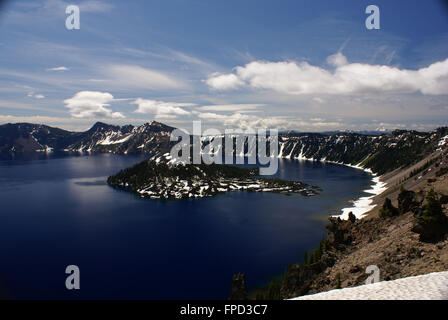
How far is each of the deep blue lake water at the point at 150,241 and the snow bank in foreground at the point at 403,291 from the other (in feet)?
109

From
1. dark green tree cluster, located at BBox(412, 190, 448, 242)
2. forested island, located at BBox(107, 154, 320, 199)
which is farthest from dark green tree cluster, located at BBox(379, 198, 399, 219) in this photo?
forested island, located at BBox(107, 154, 320, 199)

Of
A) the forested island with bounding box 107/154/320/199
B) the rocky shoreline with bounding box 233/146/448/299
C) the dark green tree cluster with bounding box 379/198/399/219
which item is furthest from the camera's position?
the forested island with bounding box 107/154/320/199

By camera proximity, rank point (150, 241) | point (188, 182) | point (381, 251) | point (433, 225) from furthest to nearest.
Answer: point (188, 182), point (150, 241), point (381, 251), point (433, 225)

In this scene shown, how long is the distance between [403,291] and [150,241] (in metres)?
64.4

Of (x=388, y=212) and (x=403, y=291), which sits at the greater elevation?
(x=403, y=291)

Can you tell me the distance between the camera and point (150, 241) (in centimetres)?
6969

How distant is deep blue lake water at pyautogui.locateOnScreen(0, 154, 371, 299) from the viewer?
157ft

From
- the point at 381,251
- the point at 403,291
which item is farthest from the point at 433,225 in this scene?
the point at 403,291

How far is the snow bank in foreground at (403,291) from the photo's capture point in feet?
46.0

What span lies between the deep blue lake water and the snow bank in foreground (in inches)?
1313

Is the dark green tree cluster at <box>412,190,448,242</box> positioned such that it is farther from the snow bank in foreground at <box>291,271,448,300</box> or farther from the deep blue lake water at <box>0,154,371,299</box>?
the deep blue lake water at <box>0,154,371,299</box>

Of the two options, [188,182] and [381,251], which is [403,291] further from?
[188,182]

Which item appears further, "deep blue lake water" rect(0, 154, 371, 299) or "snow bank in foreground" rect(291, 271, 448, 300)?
"deep blue lake water" rect(0, 154, 371, 299)

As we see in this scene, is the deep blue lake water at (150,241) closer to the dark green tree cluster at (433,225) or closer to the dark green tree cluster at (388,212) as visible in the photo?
the dark green tree cluster at (388,212)
